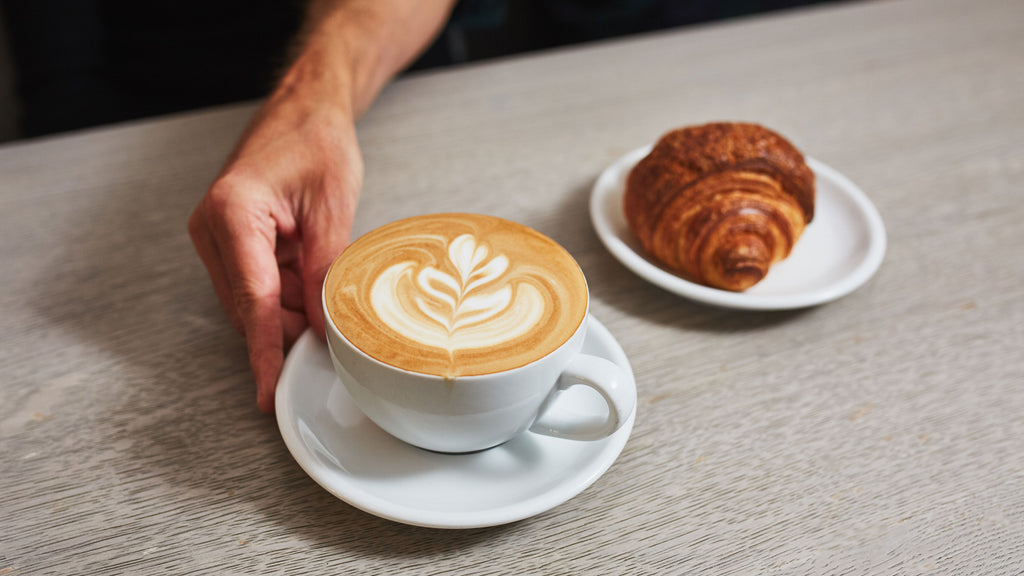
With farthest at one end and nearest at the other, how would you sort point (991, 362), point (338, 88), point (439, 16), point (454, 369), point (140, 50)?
point (140, 50)
point (439, 16)
point (338, 88)
point (991, 362)
point (454, 369)

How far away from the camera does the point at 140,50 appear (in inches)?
51.0

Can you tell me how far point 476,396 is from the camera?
1.37ft

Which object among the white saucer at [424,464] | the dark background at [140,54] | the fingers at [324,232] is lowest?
the dark background at [140,54]

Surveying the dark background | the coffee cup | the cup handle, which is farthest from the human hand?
the dark background

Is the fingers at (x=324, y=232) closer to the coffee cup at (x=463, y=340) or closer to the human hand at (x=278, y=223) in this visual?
the human hand at (x=278, y=223)

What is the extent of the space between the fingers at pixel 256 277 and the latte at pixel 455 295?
0.11 meters

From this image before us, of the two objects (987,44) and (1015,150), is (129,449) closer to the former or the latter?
(1015,150)

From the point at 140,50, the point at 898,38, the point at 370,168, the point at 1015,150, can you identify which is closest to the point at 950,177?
the point at 1015,150

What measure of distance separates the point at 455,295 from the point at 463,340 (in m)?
0.05

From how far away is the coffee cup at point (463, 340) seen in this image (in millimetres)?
419

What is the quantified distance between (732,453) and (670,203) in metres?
0.24

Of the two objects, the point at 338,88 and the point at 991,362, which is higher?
the point at 338,88

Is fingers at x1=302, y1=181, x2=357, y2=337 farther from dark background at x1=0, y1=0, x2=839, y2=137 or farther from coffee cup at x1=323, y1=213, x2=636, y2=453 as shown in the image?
dark background at x1=0, y1=0, x2=839, y2=137

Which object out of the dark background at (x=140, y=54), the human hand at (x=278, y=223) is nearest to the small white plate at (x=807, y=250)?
the human hand at (x=278, y=223)
